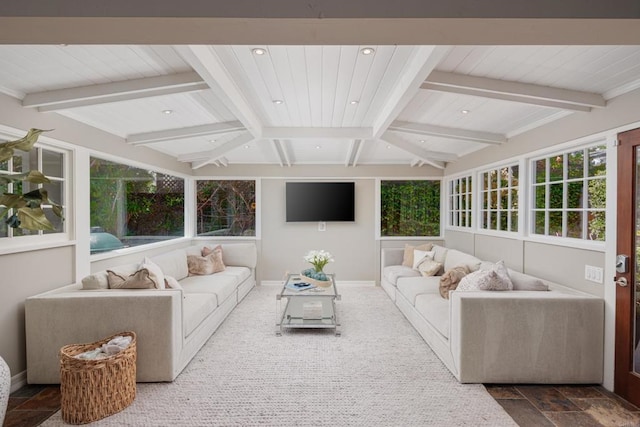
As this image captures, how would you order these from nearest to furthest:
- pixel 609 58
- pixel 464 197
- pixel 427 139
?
1. pixel 609 58
2. pixel 427 139
3. pixel 464 197

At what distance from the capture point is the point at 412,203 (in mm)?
6520

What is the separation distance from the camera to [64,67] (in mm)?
2285

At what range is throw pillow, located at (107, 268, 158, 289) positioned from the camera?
3.02 m

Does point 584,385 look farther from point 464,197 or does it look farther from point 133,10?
point 133,10

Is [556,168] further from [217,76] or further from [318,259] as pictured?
[217,76]

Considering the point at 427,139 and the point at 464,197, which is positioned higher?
the point at 427,139

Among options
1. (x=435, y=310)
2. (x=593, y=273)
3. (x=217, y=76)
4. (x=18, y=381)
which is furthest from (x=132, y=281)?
(x=593, y=273)

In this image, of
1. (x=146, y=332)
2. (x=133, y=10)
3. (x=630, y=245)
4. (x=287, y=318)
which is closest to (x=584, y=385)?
(x=630, y=245)

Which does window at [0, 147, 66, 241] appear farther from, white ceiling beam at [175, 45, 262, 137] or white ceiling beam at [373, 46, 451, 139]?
white ceiling beam at [373, 46, 451, 139]

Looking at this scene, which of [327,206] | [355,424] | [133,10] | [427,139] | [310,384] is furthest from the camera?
[327,206]

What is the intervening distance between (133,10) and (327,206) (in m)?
5.27

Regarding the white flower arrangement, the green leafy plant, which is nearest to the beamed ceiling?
the green leafy plant

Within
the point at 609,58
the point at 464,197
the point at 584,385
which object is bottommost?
the point at 584,385

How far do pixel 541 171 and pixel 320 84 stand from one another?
2.53 metres
